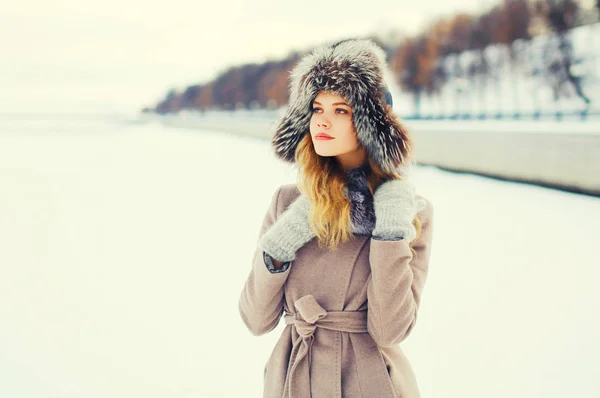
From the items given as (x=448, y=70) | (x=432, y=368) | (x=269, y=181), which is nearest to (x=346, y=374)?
(x=432, y=368)

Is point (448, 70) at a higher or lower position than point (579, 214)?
higher

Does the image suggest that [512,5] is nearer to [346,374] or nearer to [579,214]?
[579,214]

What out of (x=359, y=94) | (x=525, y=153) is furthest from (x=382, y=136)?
(x=525, y=153)

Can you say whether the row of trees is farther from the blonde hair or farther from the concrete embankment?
the blonde hair

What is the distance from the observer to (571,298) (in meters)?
4.93

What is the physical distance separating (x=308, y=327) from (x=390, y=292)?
0.29 m

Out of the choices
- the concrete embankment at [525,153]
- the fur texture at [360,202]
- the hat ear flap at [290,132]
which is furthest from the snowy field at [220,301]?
the fur texture at [360,202]

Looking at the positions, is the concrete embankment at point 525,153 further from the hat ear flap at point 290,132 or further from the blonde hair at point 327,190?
the blonde hair at point 327,190

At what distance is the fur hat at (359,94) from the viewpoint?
184 cm

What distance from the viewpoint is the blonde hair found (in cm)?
175

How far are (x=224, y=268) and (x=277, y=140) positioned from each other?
4.29 meters

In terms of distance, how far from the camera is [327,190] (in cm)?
181

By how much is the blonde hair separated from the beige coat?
0.22ft

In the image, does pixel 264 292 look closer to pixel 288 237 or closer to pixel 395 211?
pixel 288 237
